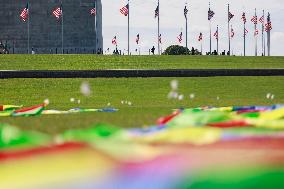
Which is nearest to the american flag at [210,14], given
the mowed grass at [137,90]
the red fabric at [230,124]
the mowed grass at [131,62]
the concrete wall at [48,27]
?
the mowed grass at [131,62]

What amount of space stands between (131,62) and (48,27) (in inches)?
4296

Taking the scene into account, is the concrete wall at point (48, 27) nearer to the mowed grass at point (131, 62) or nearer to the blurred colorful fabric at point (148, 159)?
the mowed grass at point (131, 62)

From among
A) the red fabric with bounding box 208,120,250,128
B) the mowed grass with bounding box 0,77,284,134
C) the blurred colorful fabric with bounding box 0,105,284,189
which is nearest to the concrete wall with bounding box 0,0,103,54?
the mowed grass with bounding box 0,77,284,134

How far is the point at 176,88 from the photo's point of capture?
3812 cm

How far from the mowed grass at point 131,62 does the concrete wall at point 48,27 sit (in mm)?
99032

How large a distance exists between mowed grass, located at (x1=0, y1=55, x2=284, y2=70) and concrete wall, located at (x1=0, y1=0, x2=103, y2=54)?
99.0 m

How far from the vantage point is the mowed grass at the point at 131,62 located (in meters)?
58.7

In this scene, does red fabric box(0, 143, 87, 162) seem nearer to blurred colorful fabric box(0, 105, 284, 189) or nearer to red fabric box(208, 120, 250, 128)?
blurred colorful fabric box(0, 105, 284, 189)

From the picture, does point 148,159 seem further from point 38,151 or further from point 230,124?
point 230,124

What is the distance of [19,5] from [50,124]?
15923 centimetres

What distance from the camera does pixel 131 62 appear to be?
2537 inches

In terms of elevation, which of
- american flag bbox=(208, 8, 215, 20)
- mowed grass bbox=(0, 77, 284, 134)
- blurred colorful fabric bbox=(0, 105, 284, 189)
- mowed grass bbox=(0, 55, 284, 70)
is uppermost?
american flag bbox=(208, 8, 215, 20)

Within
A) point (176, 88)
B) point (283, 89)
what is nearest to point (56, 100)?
point (176, 88)

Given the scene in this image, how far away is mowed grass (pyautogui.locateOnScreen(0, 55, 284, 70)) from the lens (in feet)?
192
